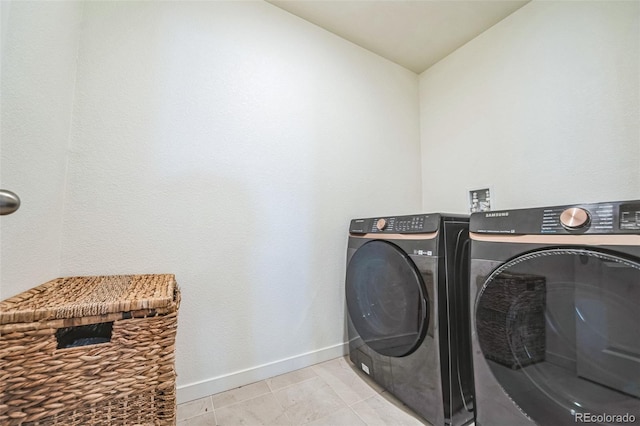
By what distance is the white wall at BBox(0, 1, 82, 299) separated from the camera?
70cm

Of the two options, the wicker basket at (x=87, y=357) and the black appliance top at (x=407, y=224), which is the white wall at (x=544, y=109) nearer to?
the black appliance top at (x=407, y=224)

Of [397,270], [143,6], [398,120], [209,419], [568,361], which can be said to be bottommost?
[209,419]

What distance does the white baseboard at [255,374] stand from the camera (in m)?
1.18

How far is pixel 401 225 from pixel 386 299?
14.8 inches

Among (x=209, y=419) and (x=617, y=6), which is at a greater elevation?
(x=617, y=6)

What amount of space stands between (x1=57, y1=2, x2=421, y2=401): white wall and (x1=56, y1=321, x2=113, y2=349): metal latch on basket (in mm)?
289

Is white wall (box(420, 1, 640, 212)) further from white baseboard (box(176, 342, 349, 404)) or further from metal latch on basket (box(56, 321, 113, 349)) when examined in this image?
metal latch on basket (box(56, 321, 113, 349))

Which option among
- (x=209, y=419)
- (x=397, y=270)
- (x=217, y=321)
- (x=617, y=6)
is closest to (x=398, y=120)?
(x=617, y=6)

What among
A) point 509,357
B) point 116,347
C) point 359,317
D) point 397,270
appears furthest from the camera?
point 359,317

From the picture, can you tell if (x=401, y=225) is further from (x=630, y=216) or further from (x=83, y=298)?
(x=83, y=298)

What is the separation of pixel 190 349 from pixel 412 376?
1014mm

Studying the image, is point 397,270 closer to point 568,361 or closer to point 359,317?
point 359,317

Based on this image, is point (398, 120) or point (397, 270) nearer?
point (397, 270)

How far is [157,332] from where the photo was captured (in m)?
0.74
